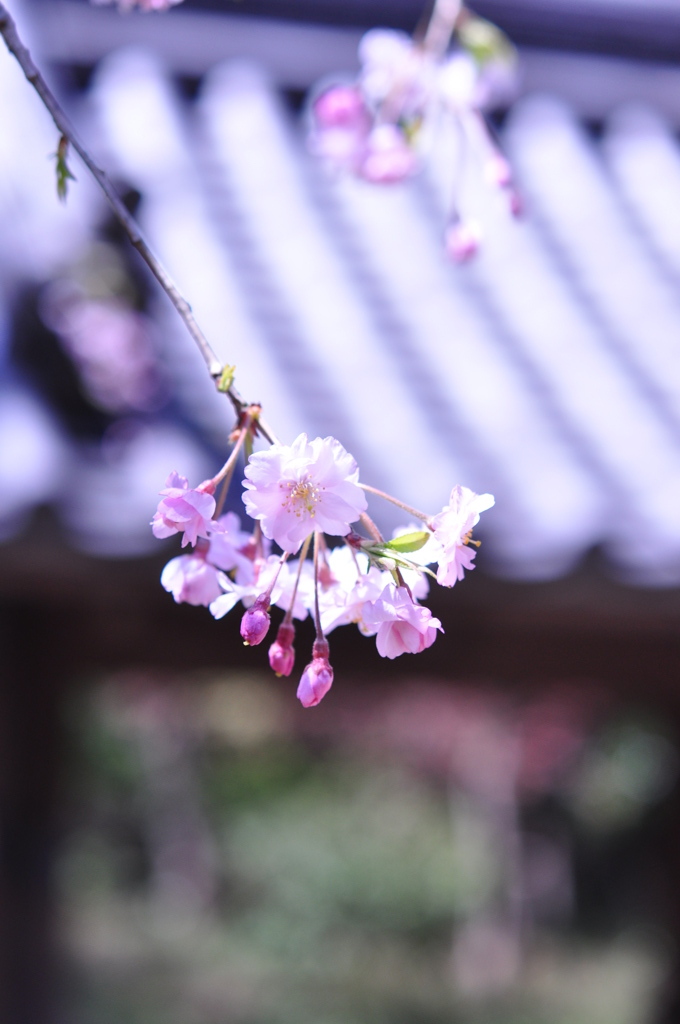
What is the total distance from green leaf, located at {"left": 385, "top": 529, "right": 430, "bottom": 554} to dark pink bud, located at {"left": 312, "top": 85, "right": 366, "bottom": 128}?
0.89 metres

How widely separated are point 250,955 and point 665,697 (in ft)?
21.5

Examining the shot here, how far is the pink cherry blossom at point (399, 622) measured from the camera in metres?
0.50

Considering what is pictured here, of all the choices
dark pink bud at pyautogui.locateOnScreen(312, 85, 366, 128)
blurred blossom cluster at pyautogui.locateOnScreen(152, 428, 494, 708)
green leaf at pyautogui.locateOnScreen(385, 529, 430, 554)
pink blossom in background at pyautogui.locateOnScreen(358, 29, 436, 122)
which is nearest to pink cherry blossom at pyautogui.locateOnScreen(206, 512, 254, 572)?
blurred blossom cluster at pyautogui.locateOnScreen(152, 428, 494, 708)

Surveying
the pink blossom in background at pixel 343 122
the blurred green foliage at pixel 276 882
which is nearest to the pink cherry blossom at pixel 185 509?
the pink blossom in background at pixel 343 122

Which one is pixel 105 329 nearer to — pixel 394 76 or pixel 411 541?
pixel 394 76

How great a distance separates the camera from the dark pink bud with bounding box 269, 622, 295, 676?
1.78 ft

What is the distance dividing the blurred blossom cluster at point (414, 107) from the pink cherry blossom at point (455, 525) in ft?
1.90

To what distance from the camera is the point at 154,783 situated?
10164mm

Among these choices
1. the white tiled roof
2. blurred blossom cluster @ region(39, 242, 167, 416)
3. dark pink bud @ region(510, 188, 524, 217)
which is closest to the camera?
dark pink bud @ region(510, 188, 524, 217)

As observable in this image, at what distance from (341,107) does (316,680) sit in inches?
36.9

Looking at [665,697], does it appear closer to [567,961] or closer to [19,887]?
[19,887]

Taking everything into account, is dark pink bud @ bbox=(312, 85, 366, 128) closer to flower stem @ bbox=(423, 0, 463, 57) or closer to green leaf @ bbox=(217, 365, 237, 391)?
flower stem @ bbox=(423, 0, 463, 57)

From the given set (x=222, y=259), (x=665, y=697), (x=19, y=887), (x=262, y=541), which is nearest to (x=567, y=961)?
(x=665, y=697)

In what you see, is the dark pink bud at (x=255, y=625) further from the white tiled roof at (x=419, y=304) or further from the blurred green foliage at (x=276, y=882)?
the blurred green foliage at (x=276, y=882)
